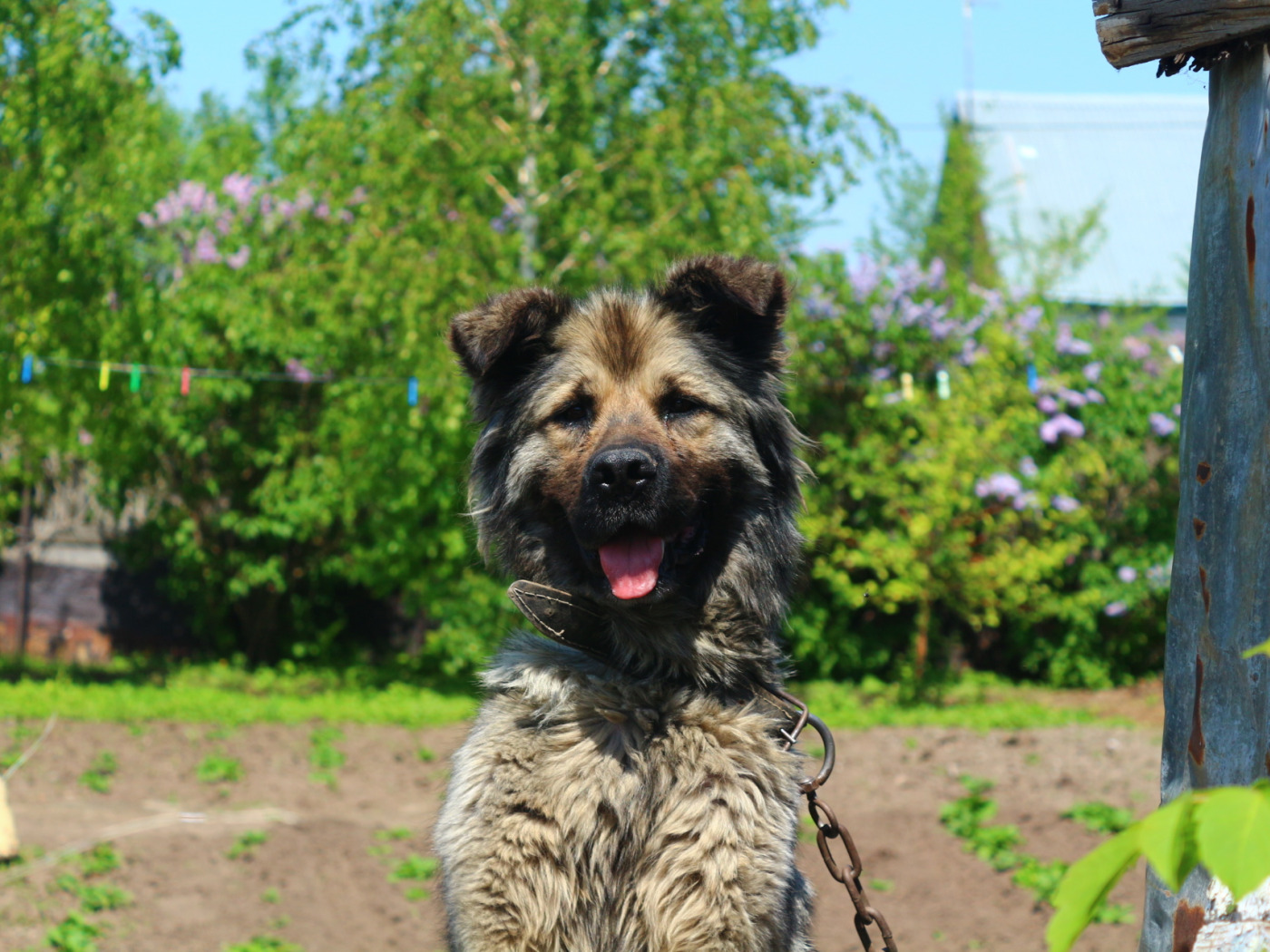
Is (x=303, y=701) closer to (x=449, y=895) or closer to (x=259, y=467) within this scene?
(x=259, y=467)

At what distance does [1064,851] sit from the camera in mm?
6523

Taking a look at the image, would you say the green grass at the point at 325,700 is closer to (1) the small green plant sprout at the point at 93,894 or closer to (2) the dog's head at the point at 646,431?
(1) the small green plant sprout at the point at 93,894

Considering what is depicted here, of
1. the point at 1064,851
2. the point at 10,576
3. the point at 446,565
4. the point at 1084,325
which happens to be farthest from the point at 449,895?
the point at 10,576

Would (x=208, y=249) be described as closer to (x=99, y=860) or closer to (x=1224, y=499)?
(x=99, y=860)

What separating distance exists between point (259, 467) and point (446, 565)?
371 cm

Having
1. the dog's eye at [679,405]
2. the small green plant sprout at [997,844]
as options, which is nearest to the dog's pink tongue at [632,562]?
the dog's eye at [679,405]

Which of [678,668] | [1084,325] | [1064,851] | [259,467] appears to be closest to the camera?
[678,668]

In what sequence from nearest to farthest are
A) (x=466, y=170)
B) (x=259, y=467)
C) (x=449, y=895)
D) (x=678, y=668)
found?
(x=449, y=895), (x=678, y=668), (x=466, y=170), (x=259, y=467)

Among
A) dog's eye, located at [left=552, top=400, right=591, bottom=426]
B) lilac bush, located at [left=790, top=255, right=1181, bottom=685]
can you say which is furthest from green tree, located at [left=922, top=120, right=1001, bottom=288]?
dog's eye, located at [left=552, top=400, right=591, bottom=426]

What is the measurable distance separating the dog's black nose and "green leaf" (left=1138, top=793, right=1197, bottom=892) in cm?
195

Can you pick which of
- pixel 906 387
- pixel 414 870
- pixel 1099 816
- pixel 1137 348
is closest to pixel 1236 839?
pixel 414 870

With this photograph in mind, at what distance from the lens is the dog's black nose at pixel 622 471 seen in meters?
2.81

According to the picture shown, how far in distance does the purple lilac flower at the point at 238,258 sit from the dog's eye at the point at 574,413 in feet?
38.7

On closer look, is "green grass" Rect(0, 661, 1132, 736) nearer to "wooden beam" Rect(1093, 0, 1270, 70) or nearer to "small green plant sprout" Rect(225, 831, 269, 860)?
"small green plant sprout" Rect(225, 831, 269, 860)
